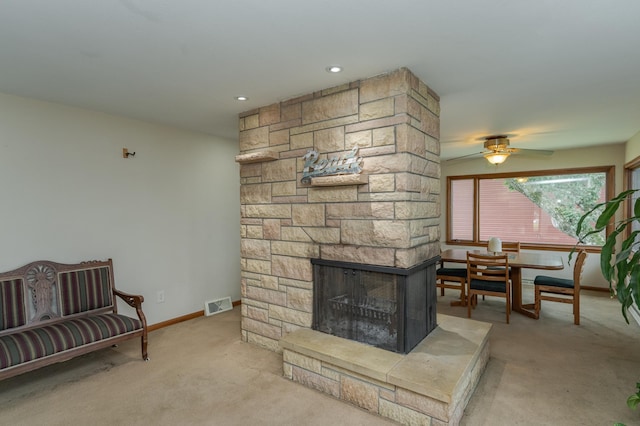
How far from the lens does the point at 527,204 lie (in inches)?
237

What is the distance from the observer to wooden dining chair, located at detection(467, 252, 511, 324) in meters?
3.88

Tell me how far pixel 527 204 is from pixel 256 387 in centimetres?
571

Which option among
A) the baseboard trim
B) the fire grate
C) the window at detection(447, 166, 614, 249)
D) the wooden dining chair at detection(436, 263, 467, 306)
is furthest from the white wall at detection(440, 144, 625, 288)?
the baseboard trim

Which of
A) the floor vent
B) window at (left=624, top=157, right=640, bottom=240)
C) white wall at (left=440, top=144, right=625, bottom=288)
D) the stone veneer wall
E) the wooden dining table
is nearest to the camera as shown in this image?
the stone veneer wall

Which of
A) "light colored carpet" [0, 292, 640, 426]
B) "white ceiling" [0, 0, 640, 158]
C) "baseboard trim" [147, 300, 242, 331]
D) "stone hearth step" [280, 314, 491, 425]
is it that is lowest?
"light colored carpet" [0, 292, 640, 426]

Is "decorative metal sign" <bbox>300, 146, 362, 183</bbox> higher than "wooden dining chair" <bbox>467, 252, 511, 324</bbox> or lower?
higher

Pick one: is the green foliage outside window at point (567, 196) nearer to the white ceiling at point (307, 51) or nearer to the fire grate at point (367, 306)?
the white ceiling at point (307, 51)

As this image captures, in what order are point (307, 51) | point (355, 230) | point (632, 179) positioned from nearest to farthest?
point (307, 51), point (355, 230), point (632, 179)

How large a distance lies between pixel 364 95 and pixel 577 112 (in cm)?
251

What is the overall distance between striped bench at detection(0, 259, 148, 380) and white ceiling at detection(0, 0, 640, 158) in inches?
63.5

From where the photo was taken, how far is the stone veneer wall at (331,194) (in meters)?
2.40

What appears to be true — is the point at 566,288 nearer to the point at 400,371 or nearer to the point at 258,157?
the point at 400,371

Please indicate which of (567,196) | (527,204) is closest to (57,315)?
(527,204)

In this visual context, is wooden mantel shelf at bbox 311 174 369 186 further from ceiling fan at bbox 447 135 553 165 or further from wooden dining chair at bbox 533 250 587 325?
wooden dining chair at bbox 533 250 587 325
